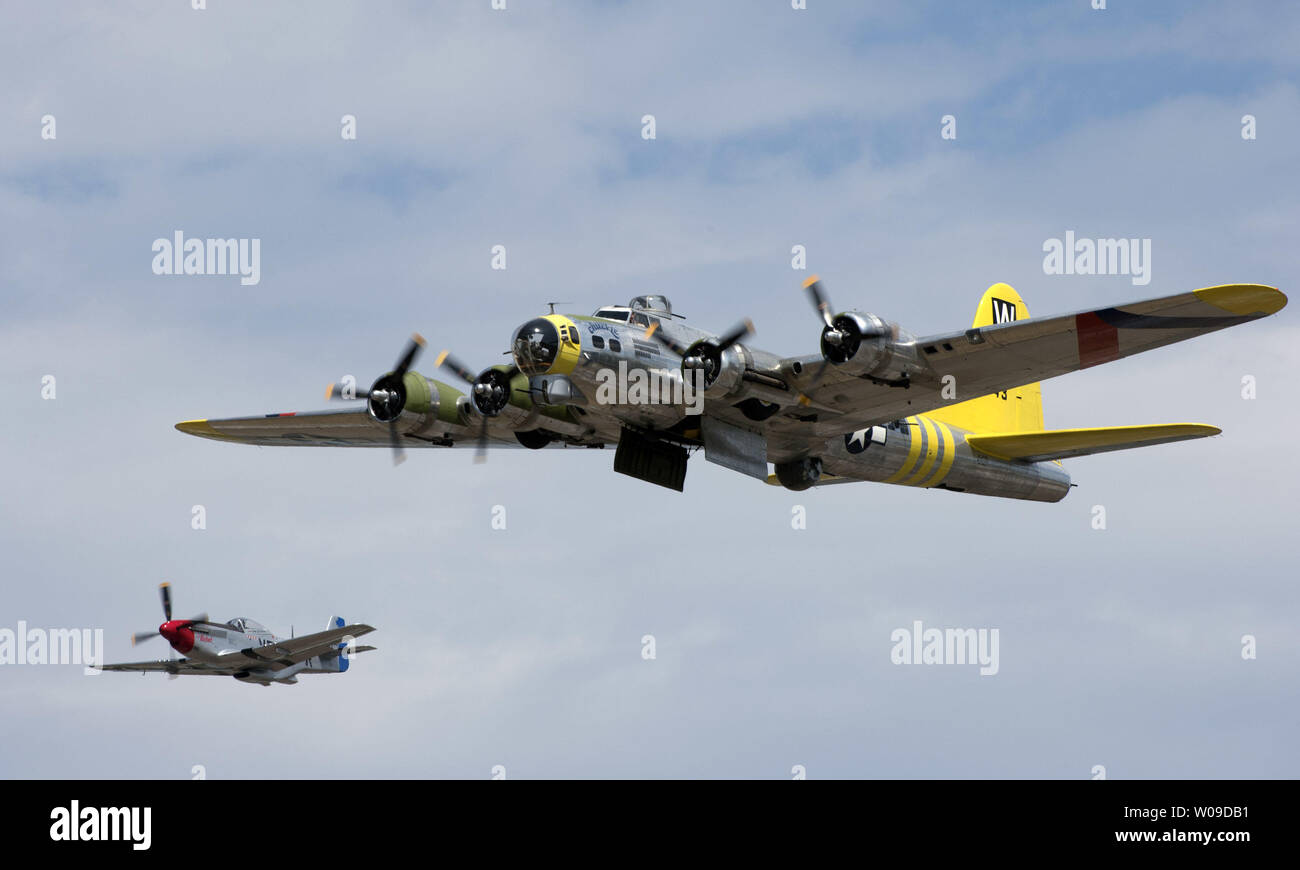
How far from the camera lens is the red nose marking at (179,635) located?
6152 centimetres

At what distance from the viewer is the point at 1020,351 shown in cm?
3288

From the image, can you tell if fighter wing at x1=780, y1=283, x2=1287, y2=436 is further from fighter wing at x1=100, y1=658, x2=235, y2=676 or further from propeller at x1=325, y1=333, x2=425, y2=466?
fighter wing at x1=100, y1=658, x2=235, y2=676

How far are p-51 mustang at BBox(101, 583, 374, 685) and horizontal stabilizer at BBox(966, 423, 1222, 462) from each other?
29182 millimetres

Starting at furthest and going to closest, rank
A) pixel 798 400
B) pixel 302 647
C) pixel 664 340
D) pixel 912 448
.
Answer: pixel 302 647 → pixel 912 448 → pixel 798 400 → pixel 664 340

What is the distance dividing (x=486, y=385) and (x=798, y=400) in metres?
7.82

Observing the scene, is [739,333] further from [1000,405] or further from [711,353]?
[1000,405]

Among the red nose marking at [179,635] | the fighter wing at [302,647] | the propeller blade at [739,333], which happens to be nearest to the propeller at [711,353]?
the propeller blade at [739,333]

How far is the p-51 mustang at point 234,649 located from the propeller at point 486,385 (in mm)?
24201

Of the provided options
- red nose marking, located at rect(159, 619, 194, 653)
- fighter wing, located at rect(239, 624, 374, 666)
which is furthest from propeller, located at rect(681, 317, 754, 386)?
red nose marking, located at rect(159, 619, 194, 653)

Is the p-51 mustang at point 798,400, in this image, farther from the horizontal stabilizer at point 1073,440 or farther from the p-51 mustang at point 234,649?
the p-51 mustang at point 234,649

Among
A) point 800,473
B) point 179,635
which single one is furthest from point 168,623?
point 800,473
